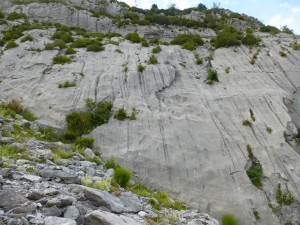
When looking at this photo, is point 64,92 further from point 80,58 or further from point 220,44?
point 220,44

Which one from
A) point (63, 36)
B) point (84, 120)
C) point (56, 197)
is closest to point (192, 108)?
point (84, 120)

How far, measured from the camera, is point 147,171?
19.0 m

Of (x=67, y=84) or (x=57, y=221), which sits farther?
(x=67, y=84)

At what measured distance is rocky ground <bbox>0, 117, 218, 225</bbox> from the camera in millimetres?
8023

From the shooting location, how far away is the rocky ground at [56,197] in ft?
26.3

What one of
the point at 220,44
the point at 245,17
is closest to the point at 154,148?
the point at 220,44

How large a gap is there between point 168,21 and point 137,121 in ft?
84.9

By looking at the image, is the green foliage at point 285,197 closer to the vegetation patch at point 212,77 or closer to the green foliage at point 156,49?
the vegetation patch at point 212,77

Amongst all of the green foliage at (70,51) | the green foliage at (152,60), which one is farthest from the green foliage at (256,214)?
the green foliage at (70,51)

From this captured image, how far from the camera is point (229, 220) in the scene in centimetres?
1623

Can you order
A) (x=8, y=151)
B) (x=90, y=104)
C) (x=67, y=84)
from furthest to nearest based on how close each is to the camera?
1. (x=67, y=84)
2. (x=90, y=104)
3. (x=8, y=151)

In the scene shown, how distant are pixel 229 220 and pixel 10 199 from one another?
36.6 feet

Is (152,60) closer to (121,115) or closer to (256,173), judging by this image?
(121,115)

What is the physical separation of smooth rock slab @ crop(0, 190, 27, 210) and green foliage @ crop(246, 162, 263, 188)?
539 inches
